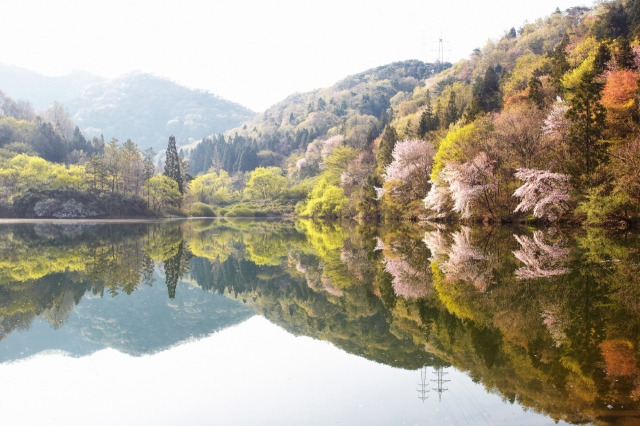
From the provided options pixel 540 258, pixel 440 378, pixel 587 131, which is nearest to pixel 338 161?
pixel 587 131

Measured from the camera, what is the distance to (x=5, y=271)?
14.5 meters

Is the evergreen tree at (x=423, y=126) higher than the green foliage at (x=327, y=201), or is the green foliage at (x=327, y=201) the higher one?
the evergreen tree at (x=423, y=126)

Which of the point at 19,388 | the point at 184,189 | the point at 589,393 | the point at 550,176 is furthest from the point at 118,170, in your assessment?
the point at 589,393

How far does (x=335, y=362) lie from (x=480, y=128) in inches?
1276

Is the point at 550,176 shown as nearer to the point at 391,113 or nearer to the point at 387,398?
the point at 387,398

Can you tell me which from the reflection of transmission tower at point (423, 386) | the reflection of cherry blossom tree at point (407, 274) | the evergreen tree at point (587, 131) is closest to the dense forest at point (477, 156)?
the evergreen tree at point (587, 131)

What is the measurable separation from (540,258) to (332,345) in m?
10.8

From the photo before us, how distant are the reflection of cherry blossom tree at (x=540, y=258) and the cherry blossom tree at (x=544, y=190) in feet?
24.8

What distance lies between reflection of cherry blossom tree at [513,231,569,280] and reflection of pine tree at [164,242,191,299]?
10669 mm

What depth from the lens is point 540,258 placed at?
15.2m

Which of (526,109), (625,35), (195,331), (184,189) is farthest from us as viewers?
(184,189)

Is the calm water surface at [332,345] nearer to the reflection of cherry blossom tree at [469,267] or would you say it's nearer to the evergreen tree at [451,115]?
the reflection of cherry blossom tree at [469,267]

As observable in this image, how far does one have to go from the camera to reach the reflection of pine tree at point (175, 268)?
1366cm

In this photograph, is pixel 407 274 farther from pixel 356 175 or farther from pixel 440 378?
pixel 356 175
